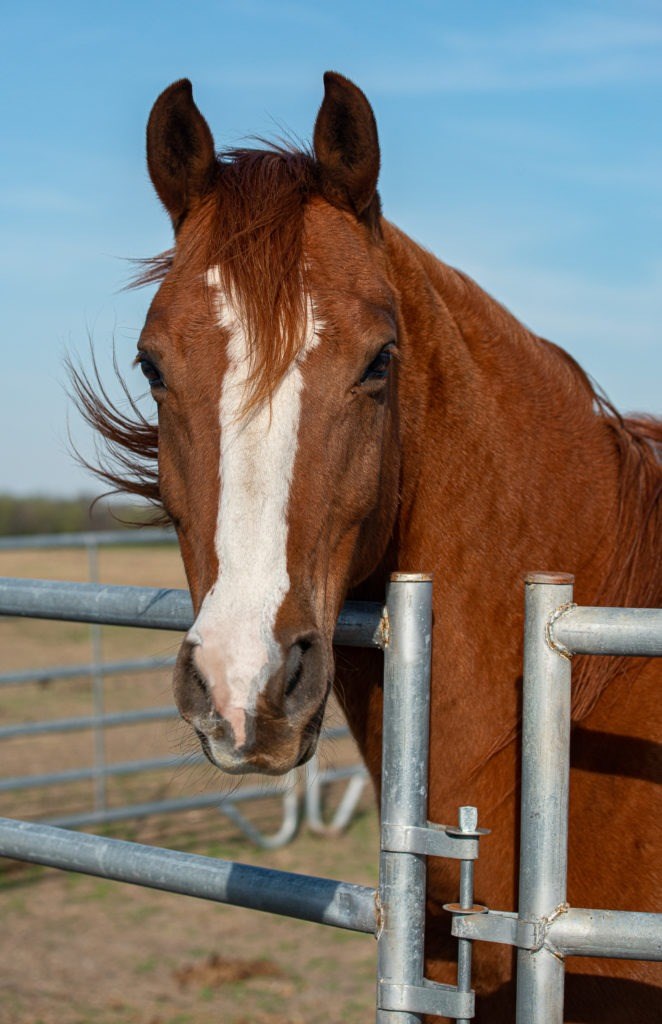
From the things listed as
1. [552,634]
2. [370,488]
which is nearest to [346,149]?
[370,488]

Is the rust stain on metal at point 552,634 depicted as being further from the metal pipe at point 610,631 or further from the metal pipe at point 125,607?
the metal pipe at point 125,607

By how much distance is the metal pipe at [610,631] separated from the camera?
4.64ft

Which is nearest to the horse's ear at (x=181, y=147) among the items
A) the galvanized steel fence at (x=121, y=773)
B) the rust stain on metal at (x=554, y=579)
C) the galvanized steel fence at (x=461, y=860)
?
the galvanized steel fence at (x=461, y=860)

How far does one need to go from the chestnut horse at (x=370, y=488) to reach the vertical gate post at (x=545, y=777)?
0.34 metres

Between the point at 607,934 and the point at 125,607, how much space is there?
1.02 metres

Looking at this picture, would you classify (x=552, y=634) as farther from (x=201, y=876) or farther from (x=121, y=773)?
(x=121, y=773)

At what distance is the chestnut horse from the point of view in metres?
1.63

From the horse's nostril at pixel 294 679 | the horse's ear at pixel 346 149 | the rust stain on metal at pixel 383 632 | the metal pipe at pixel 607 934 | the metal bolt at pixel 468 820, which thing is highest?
the horse's ear at pixel 346 149

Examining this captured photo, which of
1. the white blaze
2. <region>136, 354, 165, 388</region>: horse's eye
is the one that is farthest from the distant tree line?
the white blaze

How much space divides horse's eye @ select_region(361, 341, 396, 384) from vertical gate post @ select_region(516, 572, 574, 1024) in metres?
0.59

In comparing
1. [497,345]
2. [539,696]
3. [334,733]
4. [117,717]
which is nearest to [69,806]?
[117,717]

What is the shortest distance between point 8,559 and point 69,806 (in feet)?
57.5

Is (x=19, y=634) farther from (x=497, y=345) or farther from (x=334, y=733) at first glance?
(x=497, y=345)

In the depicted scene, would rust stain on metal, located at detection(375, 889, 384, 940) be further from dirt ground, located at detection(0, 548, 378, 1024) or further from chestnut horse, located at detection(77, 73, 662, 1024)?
dirt ground, located at detection(0, 548, 378, 1024)
